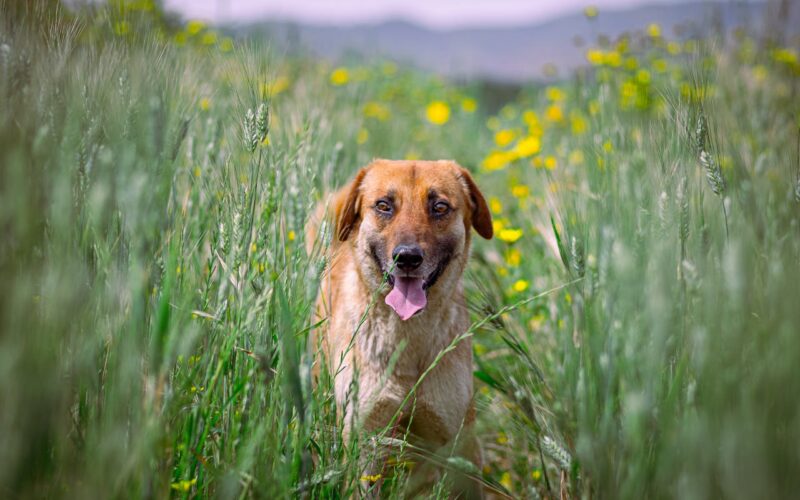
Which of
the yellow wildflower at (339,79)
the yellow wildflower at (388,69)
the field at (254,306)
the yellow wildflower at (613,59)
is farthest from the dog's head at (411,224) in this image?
the yellow wildflower at (388,69)

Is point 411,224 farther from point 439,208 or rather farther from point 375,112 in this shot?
point 375,112

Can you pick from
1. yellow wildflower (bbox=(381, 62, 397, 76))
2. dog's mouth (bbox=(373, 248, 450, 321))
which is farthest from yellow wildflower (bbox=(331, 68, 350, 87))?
dog's mouth (bbox=(373, 248, 450, 321))

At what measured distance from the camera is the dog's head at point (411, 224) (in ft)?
9.31

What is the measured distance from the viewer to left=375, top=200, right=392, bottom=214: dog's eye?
3.09 metres

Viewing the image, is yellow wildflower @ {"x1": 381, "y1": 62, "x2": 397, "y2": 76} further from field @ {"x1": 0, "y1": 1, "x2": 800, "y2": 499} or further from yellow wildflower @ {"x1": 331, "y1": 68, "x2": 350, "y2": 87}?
field @ {"x1": 0, "y1": 1, "x2": 800, "y2": 499}

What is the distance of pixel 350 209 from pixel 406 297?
0.69m

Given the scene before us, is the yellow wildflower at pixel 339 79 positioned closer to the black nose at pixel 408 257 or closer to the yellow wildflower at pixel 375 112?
the yellow wildflower at pixel 375 112

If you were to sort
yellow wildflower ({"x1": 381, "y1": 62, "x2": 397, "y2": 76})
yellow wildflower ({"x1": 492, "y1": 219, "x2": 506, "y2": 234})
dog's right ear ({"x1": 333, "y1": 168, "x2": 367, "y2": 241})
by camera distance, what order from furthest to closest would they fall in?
yellow wildflower ({"x1": 381, "y1": 62, "x2": 397, "y2": 76}) → yellow wildflower ({"x1": 492, "y1": 219, "x2": 506, "y2": 234}) → dog's right ear ({"x1": 333, "y1": 168, "x2": 367, "y2": 241})

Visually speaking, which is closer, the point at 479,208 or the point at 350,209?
the point at 350,209

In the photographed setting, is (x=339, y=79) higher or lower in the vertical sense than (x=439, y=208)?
higher

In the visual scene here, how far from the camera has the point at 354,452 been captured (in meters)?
1.88

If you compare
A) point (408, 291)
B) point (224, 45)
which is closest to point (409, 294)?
point (408, 291)

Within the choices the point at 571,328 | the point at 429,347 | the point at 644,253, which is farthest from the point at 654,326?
the point at 429,347

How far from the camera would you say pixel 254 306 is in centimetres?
175
